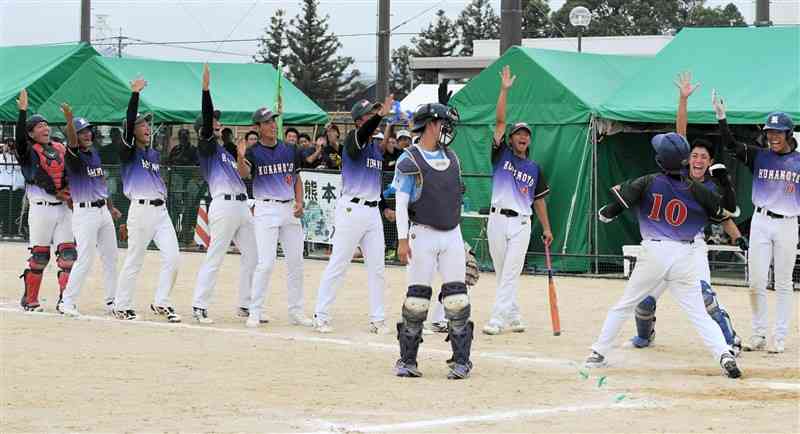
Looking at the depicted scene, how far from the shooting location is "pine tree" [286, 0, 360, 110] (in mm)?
82125

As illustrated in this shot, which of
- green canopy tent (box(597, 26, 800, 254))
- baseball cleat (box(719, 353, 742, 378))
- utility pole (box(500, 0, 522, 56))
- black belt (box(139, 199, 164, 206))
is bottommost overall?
baseball cleat (box(719, 353, 742, 378))

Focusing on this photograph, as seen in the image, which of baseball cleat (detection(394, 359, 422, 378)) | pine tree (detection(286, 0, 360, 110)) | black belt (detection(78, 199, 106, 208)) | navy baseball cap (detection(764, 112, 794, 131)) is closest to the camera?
baseball cleat (detection(394, 359, 422, 378))

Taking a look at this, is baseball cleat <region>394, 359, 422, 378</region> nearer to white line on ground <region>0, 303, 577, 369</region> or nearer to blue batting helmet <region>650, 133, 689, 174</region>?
white line on ground <region>0, 303, 577, 369</region>

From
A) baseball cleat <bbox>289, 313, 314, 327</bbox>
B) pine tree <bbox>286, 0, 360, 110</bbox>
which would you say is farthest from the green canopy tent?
pine tree <bbox>286, 0, 360, 110</bbox>

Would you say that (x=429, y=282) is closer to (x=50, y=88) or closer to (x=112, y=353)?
(x=112, y=353)

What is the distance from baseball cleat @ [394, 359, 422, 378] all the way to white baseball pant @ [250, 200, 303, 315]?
3495 mm

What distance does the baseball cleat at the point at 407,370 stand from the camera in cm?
1053

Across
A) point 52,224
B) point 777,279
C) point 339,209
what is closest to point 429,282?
point 339,209

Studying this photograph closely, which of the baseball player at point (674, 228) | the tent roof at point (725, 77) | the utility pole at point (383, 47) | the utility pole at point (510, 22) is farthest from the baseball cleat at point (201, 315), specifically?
the utility pole at point (383, 47)

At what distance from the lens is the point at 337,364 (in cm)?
1120

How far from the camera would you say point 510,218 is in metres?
13.5

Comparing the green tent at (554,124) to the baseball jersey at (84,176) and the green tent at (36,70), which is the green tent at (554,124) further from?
the green tent at (36,70)

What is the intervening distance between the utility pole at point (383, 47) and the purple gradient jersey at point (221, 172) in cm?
1519

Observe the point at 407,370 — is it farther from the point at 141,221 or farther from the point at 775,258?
the point at 141,221
